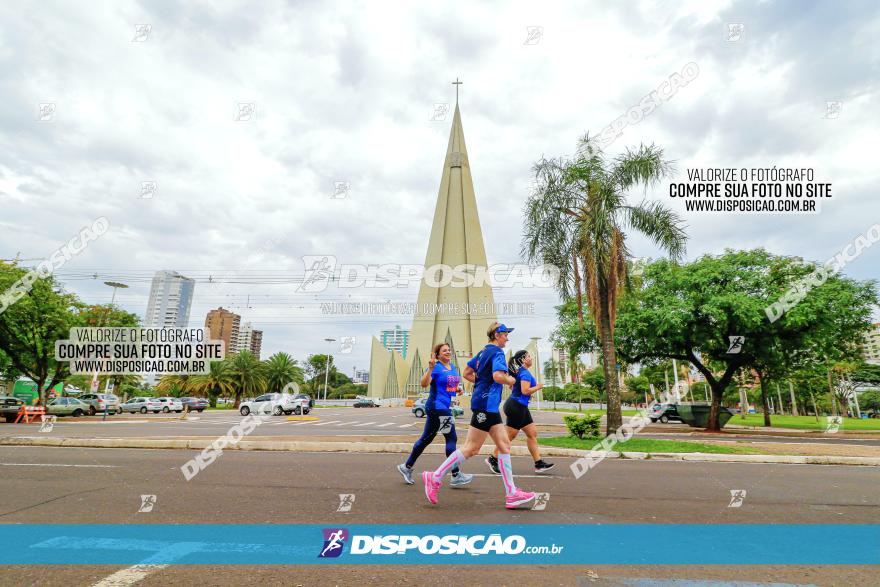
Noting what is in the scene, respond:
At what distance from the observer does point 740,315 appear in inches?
663

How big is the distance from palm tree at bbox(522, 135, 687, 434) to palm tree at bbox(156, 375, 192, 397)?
165 ft

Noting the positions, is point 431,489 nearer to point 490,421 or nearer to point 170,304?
point 490,421

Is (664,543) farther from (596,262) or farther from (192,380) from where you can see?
(192,380)

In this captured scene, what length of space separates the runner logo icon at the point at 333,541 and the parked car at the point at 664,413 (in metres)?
32.4

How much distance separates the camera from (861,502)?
17.9 feet

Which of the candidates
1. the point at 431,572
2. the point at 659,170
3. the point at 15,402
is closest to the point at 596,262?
the point at 659,170

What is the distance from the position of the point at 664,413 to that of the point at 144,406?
40.1 m

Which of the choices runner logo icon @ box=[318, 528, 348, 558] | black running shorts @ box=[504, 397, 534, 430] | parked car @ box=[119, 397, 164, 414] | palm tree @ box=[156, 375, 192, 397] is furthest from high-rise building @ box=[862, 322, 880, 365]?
palm tree @ box=[156, 375, 192, 397]

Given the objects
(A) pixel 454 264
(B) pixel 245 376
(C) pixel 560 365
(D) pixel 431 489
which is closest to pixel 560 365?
(C) pixel 560 365

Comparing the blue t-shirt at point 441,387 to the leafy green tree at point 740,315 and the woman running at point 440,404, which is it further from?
the leafy green tree at point 740,315

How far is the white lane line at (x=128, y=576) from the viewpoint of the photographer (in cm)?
287

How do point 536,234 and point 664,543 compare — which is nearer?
point 664,543

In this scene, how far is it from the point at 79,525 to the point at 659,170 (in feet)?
46.8

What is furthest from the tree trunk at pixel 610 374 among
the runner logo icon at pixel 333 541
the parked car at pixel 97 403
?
the parked car at pixel 97 403
